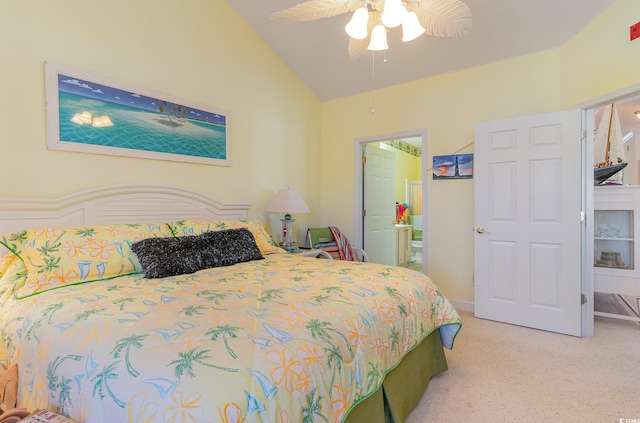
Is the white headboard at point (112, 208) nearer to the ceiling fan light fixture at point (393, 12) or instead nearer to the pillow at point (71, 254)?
the pillow at point (71, 254)

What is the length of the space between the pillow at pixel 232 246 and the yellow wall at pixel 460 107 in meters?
2.05

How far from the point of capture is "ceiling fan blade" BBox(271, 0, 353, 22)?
194 centimetres

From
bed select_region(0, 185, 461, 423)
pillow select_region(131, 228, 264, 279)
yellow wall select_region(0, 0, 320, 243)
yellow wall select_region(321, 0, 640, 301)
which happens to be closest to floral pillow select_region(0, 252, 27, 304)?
bed select_region(0, 185, 461, 423)

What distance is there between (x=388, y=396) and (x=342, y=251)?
2.63 metres

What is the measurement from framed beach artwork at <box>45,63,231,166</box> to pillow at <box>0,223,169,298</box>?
661 millimetres

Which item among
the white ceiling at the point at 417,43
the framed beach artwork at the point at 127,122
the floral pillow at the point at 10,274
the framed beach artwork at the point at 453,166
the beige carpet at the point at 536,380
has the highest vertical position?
the white ceiling at the point at 417,43

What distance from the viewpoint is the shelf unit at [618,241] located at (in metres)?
3.09

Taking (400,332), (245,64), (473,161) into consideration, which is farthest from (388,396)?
(245,64)

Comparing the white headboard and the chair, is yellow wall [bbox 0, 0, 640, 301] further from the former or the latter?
the chair

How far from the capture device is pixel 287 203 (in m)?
3.40

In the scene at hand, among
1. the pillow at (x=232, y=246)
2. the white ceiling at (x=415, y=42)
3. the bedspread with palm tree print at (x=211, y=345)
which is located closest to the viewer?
the bedspread with palm tree print at (x=211, y=345)

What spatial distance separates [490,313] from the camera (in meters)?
3.19

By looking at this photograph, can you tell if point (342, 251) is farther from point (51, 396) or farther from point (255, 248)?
point (51, 396)

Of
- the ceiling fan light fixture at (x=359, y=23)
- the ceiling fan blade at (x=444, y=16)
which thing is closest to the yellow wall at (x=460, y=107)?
the ceiling fan blade at (x=444, y=16)
